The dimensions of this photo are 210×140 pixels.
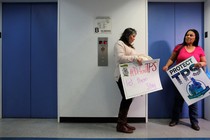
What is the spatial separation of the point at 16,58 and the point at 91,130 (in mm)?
1882

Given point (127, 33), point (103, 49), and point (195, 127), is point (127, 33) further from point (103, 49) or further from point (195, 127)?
point (195, 127)

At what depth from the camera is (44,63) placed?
338 centimetres

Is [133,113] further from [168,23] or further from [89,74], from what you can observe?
[168,23]

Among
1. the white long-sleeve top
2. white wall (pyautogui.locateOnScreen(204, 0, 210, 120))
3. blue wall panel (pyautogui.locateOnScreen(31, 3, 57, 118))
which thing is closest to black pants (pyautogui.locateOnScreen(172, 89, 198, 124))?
white wall (pyautogui.locateOnScreen(204, 0, 210, 120))

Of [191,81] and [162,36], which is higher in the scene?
[162,36]

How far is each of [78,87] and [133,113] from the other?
98cm

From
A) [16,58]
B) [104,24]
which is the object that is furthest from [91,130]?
[16,58]

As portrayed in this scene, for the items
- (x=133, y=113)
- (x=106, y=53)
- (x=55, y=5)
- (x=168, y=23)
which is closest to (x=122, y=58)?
(x=106, y=53)

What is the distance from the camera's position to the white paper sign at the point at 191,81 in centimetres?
263

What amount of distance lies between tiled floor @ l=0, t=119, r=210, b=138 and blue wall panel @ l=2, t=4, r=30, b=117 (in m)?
0.38

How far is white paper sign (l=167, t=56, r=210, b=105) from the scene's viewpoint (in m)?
2.63

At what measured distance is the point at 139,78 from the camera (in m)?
2.61

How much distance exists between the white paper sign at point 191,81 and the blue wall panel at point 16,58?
8.24 ft

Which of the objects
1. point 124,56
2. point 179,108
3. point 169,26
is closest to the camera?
point 124,56
